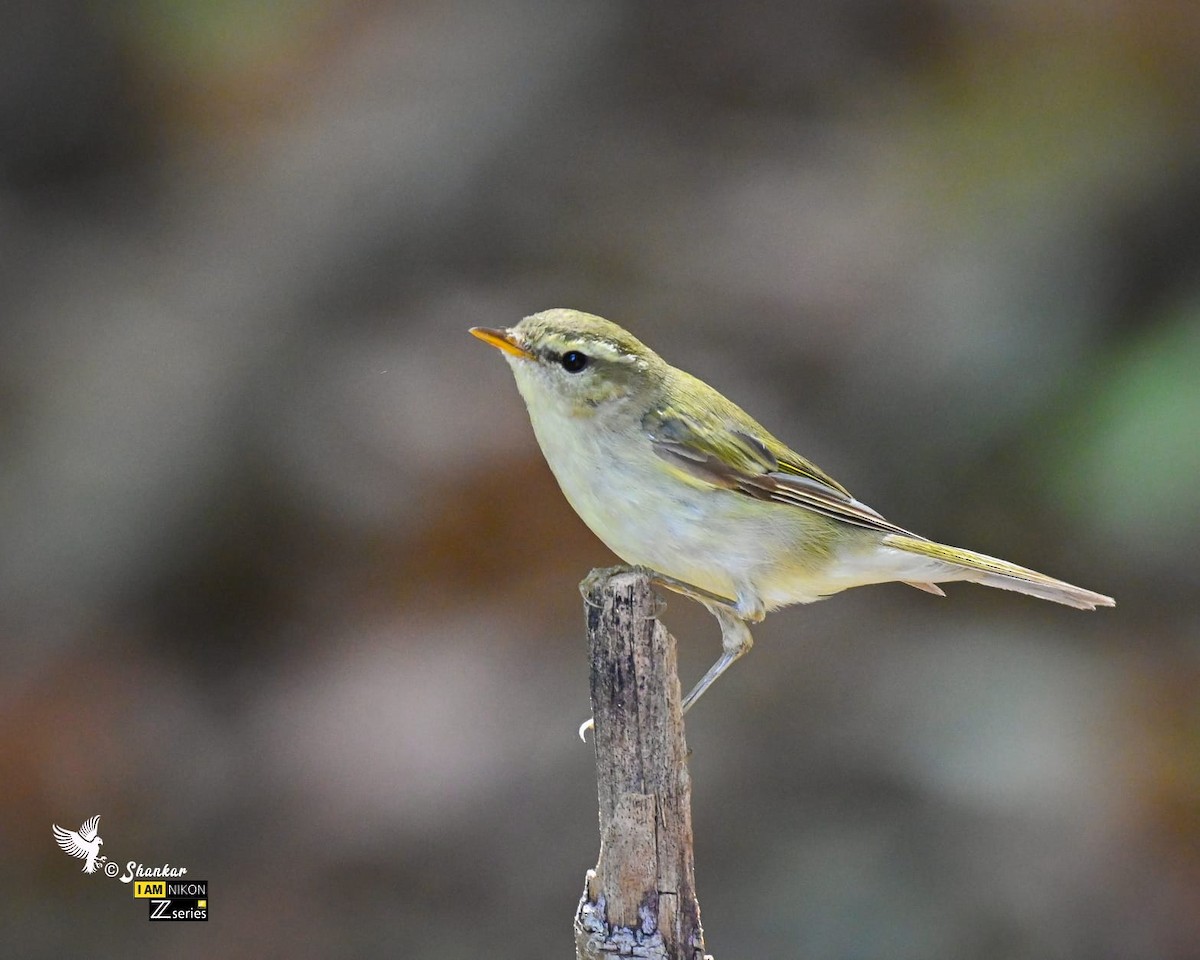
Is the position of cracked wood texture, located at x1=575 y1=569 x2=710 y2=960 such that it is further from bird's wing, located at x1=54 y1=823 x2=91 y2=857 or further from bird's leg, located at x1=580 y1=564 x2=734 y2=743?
bird's wing, located at x1=54 y1=823 x2=91 y2=857

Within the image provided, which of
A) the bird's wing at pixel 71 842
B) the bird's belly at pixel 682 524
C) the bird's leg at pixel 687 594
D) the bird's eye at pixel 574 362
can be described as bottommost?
the bird's leg at pixel 687 594

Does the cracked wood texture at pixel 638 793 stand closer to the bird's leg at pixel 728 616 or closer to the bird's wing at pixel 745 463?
the bird's leg at pixel 728 616

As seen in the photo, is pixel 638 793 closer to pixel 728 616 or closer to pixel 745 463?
pixel 728 616

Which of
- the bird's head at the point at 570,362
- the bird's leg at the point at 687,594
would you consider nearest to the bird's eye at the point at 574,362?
the bird's head at the point at 570,362

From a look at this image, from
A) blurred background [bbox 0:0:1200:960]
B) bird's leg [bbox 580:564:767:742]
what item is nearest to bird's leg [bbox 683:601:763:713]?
bird's leg [bbox 580:564:767:742]

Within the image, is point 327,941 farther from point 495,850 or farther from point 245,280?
point 245,280

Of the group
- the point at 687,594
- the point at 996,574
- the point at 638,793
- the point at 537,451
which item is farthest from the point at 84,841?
the point at 996,574
